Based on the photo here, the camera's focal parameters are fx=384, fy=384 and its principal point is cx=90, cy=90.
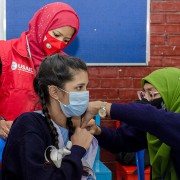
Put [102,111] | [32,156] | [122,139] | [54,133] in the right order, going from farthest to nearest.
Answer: [122,139], [102,111], [54,133], [32,156]

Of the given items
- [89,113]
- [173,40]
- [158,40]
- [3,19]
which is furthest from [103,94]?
[89,113]

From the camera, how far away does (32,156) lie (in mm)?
1322

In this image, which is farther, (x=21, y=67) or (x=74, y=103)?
(x=21, y=67)

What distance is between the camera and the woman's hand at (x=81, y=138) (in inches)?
57.8

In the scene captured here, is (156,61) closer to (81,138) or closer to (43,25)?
(43,25)

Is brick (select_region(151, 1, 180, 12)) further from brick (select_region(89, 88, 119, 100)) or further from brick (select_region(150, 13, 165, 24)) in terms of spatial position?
brick (select_region(89, 88, 119, 100))

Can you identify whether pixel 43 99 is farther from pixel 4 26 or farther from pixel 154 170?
pixel 4 26

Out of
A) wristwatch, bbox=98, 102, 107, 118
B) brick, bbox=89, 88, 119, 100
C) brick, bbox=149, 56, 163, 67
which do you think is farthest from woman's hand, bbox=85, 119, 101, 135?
brick, bbox=149, 56, 163, 67

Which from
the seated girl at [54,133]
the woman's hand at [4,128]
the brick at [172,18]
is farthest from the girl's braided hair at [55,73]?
the brick at [172,18]

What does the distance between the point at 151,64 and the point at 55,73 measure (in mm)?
1834

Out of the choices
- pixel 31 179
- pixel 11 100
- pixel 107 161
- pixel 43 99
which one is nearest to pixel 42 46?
pixel 11 100

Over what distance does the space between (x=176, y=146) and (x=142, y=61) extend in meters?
1.73

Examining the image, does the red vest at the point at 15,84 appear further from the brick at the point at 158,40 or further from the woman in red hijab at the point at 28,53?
the brick at the point at 158,40

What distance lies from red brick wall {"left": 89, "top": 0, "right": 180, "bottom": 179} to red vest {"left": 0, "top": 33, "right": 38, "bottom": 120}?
1.12 meters
